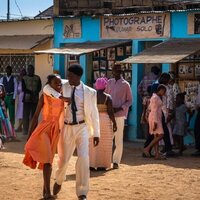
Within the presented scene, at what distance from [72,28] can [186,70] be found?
3792 millimetres

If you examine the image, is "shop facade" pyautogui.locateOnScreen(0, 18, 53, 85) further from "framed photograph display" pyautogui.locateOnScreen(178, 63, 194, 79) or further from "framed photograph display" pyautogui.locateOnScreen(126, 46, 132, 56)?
"framed photograph display" pyautogui.locateOnScreen(178, 63, 194, 79)

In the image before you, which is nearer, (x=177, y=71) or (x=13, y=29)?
(x=177, y=71)

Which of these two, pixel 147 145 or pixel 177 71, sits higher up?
pixel 177 71

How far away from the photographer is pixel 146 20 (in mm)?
14141

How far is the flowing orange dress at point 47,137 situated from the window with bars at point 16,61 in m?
9.84

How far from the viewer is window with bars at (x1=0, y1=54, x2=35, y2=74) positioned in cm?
1736

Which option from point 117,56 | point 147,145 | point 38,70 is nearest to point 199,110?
point 147,145

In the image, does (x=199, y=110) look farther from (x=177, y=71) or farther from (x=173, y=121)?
(x=177, y=71)

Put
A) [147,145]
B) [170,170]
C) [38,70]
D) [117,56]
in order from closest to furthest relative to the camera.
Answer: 1. [170,170]
2. [147,145]
3. [117,56]
4. [38,70]

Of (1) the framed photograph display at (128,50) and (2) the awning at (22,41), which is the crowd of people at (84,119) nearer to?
(2) the awning at (22,41)

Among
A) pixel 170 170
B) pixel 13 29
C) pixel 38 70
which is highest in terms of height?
pixel 13 29

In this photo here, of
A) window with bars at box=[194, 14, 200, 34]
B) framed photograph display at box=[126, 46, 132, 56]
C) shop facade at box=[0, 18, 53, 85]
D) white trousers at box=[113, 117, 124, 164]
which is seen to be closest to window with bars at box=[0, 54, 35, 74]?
shop facade at box=[0, 18, 53, 85]

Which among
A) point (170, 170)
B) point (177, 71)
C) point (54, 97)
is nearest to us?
point (54, 97)

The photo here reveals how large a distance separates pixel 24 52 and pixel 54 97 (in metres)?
9.96
